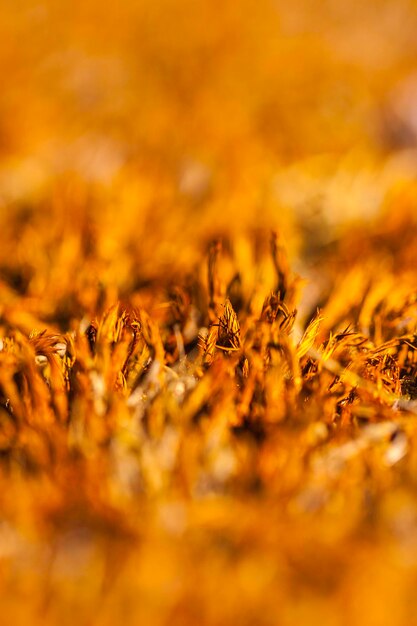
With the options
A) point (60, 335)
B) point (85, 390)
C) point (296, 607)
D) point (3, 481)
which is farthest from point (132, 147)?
point (296, 607)

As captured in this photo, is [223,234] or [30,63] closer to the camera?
[223,234]

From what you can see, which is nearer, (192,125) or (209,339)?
(209,339)

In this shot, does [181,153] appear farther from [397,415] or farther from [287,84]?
[397,415]

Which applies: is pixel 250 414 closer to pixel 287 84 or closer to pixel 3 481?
pixel 3 481

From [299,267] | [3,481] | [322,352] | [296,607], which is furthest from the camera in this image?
[299,267]

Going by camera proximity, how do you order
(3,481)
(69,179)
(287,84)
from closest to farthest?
(3,481) < (69,179) < (287,84)

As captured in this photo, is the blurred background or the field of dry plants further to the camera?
the blurred background

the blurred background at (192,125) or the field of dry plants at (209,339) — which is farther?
the blurred background at (192,125)

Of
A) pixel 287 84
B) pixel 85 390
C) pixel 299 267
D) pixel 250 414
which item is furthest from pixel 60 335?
pixel 287 84
